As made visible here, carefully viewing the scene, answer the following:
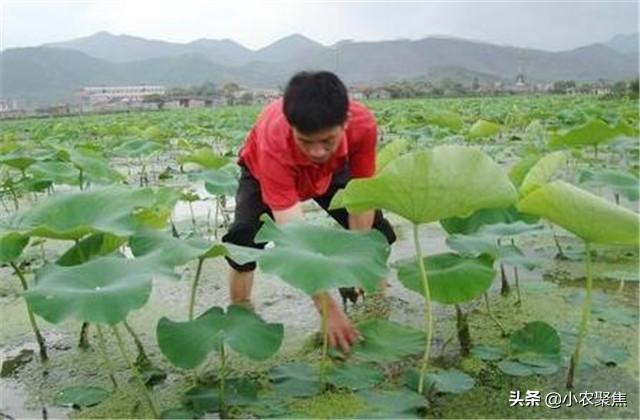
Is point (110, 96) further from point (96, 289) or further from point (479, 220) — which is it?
point (96, 289)

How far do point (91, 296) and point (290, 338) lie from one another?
920mm

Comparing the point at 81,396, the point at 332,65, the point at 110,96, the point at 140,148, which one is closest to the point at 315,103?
the point at 81,396

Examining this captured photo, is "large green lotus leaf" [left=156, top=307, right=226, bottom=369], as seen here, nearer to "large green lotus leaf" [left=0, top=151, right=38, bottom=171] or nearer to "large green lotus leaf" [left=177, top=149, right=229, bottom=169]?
"large green lotus leaf" [left=177, top=149, right=229, bottom=169]

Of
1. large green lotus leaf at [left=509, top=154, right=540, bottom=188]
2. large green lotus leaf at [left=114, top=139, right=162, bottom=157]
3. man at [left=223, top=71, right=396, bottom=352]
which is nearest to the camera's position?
man at [left=223, top=71, right=396, bottom=352]

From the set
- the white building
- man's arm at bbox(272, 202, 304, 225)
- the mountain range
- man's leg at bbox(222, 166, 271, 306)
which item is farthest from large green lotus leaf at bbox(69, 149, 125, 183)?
the mountain range

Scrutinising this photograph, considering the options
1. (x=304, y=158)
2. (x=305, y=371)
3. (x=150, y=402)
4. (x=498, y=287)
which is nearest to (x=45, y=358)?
(x=150, y=402)

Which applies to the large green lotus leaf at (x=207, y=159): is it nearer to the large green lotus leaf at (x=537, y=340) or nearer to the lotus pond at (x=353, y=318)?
the lotus pond at (x=353, y=318)

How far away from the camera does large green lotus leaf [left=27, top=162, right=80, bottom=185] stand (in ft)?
10.7

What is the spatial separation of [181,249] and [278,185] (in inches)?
18.3

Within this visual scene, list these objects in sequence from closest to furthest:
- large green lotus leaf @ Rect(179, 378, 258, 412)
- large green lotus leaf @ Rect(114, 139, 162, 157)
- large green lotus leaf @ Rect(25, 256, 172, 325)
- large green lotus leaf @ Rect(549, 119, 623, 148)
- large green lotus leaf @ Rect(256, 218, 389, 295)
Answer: large green lotus leaf @ Rect(25, 256, 172, 325)
large green lotus leaf @ Rect(256, 218, 389, 295)
large green lotus leaf @ Rect(179, 378, 258, 412)
large green lotus leaf @ Rect(549, 119, 623, 148)
large green lotus leaf @ Rect(114, 139, 162, 157)

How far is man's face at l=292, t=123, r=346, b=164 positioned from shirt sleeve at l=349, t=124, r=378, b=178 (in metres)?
0.27

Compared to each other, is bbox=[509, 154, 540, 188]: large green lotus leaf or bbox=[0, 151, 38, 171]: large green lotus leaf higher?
bbox=[509, 154, 540, 188]: large green lotus leaf

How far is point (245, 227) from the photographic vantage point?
2.36 meters

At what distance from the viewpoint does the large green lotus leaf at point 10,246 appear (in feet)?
5.59
